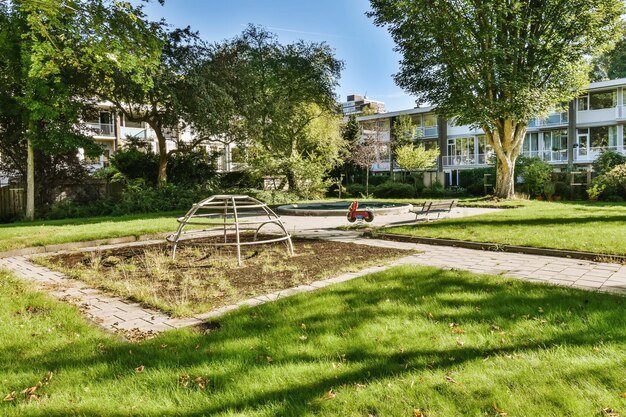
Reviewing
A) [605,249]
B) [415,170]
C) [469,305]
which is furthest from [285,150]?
[469,305]

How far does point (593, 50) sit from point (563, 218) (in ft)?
40.7

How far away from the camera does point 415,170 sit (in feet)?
139

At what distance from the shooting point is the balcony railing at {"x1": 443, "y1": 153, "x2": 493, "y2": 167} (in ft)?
144

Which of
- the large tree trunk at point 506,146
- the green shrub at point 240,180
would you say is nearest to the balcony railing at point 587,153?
the large tree trunk at point 506,146

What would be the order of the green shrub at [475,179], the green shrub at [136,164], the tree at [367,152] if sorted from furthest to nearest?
the tree at [367,152]
the green shrub at [475,179]
the green shrub at [136,164]

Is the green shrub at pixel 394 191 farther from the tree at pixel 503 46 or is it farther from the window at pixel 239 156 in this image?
the tree at pixel 503 46

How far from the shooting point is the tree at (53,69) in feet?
39.1

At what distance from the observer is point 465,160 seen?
45.1 m

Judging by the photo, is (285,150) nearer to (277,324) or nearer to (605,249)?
(605,249)

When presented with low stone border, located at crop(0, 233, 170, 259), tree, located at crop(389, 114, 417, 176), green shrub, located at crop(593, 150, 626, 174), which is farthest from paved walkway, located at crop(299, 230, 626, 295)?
tree, located at crop(389, 114, 417, 176)

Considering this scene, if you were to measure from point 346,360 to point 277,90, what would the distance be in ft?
85.7

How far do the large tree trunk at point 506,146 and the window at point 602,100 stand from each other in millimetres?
18295

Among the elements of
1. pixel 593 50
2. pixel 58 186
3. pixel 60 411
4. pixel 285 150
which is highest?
pixel 593 50

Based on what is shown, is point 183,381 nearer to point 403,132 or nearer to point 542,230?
point 542,230
